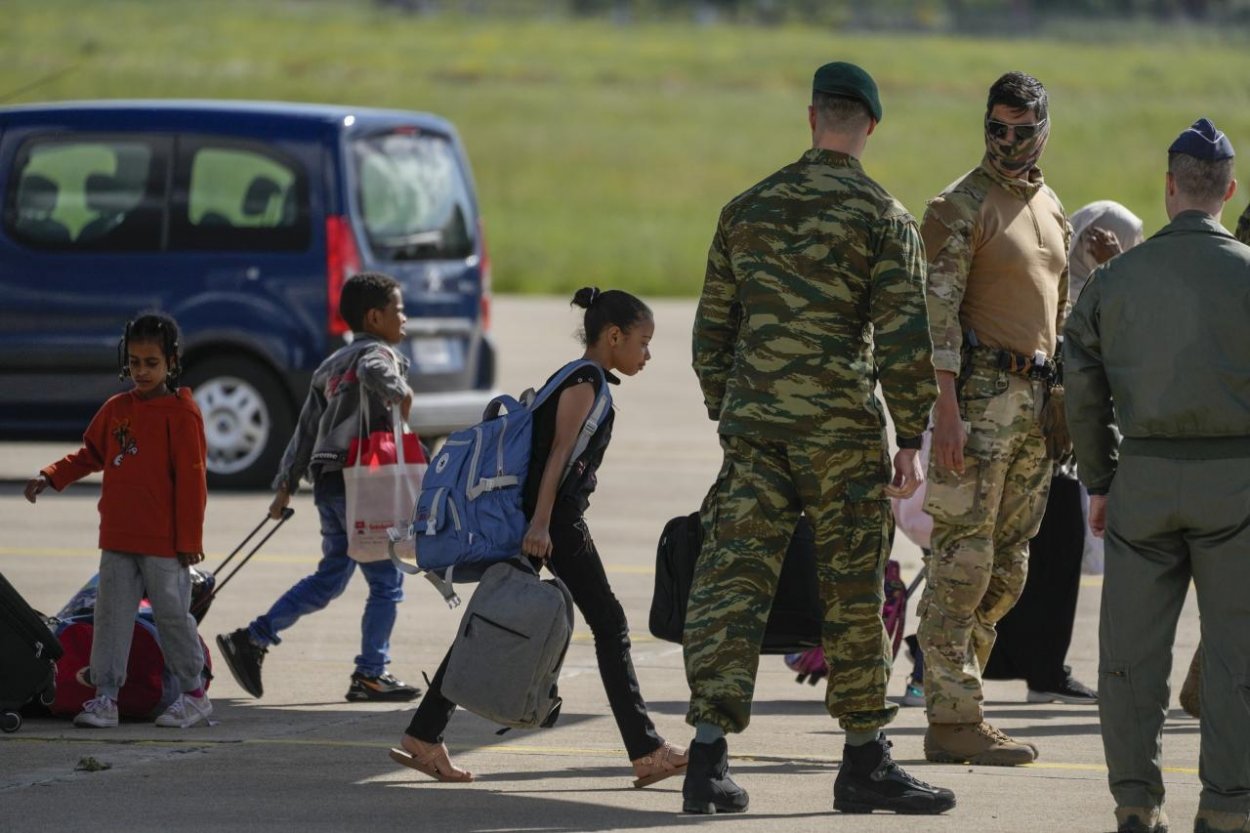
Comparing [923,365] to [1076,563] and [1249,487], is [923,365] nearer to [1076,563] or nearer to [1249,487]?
[1249,487]

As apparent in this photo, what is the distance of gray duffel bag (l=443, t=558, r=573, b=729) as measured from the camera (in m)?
6.27

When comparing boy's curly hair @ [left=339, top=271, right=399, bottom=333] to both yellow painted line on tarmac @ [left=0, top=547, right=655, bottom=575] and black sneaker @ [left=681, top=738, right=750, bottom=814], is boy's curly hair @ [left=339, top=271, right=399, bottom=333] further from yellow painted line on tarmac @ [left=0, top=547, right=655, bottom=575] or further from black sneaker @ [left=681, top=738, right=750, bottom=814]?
yellow painted line on tarmac @ [left=0, top=547, right=655, bottom=575]

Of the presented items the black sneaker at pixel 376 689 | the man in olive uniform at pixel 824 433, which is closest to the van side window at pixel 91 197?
the black sneaker at pixel 376 689

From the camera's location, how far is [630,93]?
2805 inches

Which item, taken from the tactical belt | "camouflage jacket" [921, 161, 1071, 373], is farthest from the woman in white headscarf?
the tactical belt

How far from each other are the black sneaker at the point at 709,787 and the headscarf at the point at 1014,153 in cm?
197

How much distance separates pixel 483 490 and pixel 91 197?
7.44 metres

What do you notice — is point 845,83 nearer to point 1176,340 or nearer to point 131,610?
point 1176,340

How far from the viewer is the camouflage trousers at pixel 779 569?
6.04 meters

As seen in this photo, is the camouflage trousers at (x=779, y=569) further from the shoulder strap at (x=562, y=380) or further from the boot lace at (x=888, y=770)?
the shoulder strap at (x=562, y=380)

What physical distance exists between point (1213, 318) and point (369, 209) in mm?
8071

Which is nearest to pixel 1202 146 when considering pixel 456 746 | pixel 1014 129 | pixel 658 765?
pixel 1014 129

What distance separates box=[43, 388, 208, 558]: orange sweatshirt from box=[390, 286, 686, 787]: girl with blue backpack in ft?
3.87

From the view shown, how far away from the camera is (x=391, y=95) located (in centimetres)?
6400
